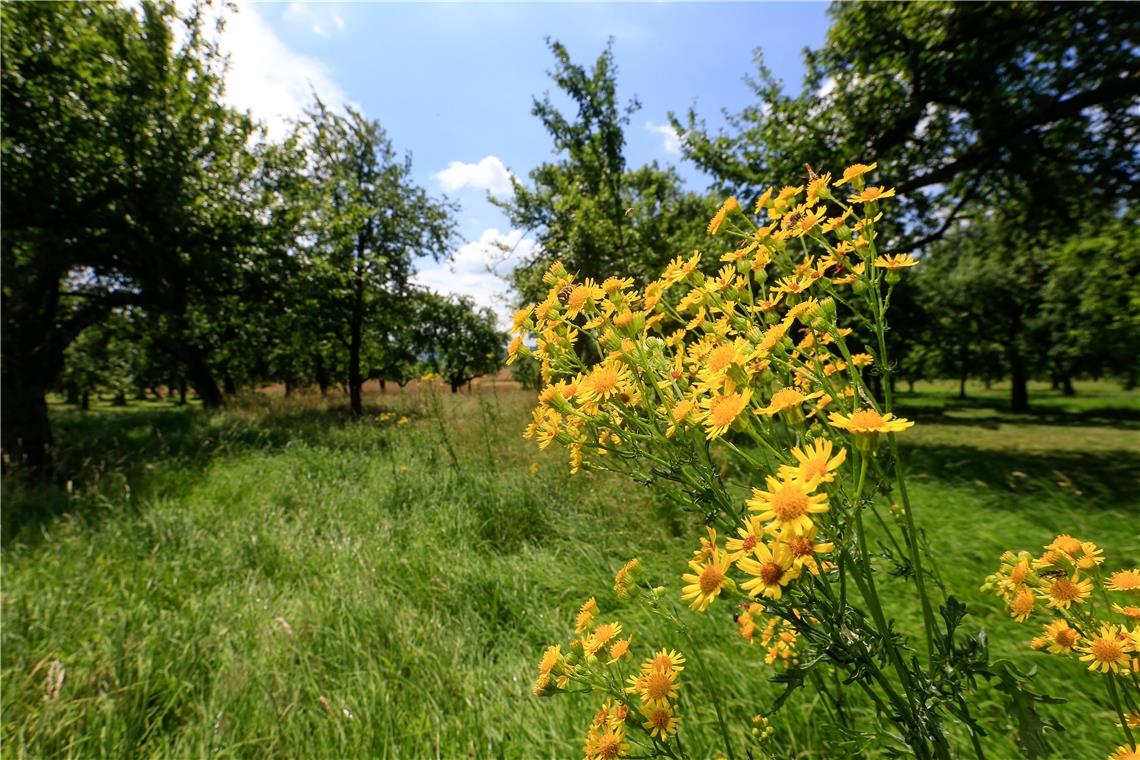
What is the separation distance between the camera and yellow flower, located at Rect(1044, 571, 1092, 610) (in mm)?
918

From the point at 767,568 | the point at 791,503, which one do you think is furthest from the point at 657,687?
the point at 791,503

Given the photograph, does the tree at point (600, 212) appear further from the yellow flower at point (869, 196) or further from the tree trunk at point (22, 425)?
the tree trunk at point (22, 425)

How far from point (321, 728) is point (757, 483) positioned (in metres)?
2.01

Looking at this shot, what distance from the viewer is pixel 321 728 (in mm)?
1822

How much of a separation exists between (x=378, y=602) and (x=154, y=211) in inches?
300

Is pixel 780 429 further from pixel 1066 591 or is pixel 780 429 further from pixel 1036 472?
pixel 1036 472

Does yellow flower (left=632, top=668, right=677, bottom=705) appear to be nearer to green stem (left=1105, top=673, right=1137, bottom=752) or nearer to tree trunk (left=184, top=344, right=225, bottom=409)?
green stem (left=1105, top=673, right=1137, bottom=752)

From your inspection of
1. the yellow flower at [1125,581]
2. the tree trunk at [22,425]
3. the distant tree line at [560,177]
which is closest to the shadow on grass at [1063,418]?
the distant tree line at [560,177]

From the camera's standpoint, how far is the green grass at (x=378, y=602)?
1802 millimetres

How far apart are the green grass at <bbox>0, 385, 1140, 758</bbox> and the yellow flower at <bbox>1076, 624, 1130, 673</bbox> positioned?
0.41m

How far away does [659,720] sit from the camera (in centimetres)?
97

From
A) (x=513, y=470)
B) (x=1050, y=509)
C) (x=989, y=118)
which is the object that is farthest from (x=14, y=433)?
(x=989, y=118)

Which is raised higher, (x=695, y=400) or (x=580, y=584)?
(x=695, y=400)

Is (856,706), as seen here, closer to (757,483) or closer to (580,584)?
(757,483)
